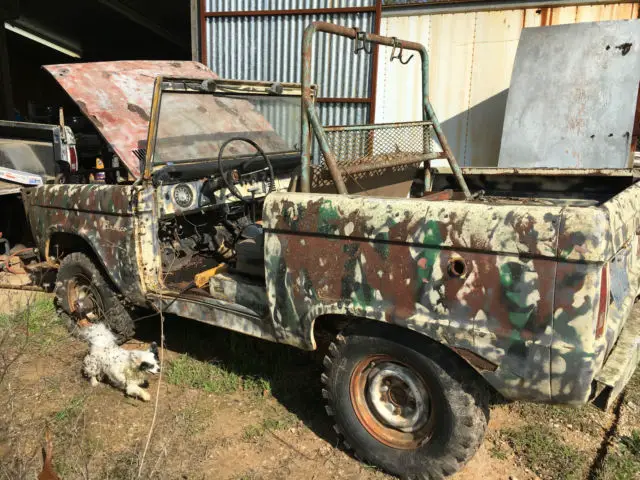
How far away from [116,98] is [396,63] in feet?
13.5

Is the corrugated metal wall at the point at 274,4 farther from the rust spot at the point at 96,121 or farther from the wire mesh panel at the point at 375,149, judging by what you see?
the rust spot at the point at 96,121

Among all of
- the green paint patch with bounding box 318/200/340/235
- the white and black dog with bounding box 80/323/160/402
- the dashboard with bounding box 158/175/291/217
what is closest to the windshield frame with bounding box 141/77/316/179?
the dashboard with bounding box 158/175/291/217

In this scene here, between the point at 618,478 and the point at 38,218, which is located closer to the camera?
the point at 618,478

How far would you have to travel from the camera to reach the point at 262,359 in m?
3.74

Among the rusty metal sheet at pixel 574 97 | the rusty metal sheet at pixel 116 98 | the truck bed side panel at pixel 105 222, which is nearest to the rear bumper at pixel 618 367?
the truck bed side panel at pixel 105 222

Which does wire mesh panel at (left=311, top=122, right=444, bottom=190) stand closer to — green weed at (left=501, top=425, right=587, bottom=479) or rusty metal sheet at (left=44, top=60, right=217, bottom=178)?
rusty metal sheet at (left=44, top=60, right=217, bottom=178)

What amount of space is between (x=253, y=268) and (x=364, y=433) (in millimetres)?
1137

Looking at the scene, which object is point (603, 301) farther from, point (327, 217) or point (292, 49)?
point (292, 49)

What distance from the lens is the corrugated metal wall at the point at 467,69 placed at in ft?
21.3

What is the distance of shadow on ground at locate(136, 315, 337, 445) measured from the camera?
3240mm

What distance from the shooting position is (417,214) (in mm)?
2266

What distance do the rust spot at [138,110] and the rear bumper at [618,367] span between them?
3451mm

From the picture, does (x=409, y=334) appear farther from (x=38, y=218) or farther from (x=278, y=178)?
(x=38, y=218)

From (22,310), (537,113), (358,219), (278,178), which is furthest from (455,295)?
(537,113)
